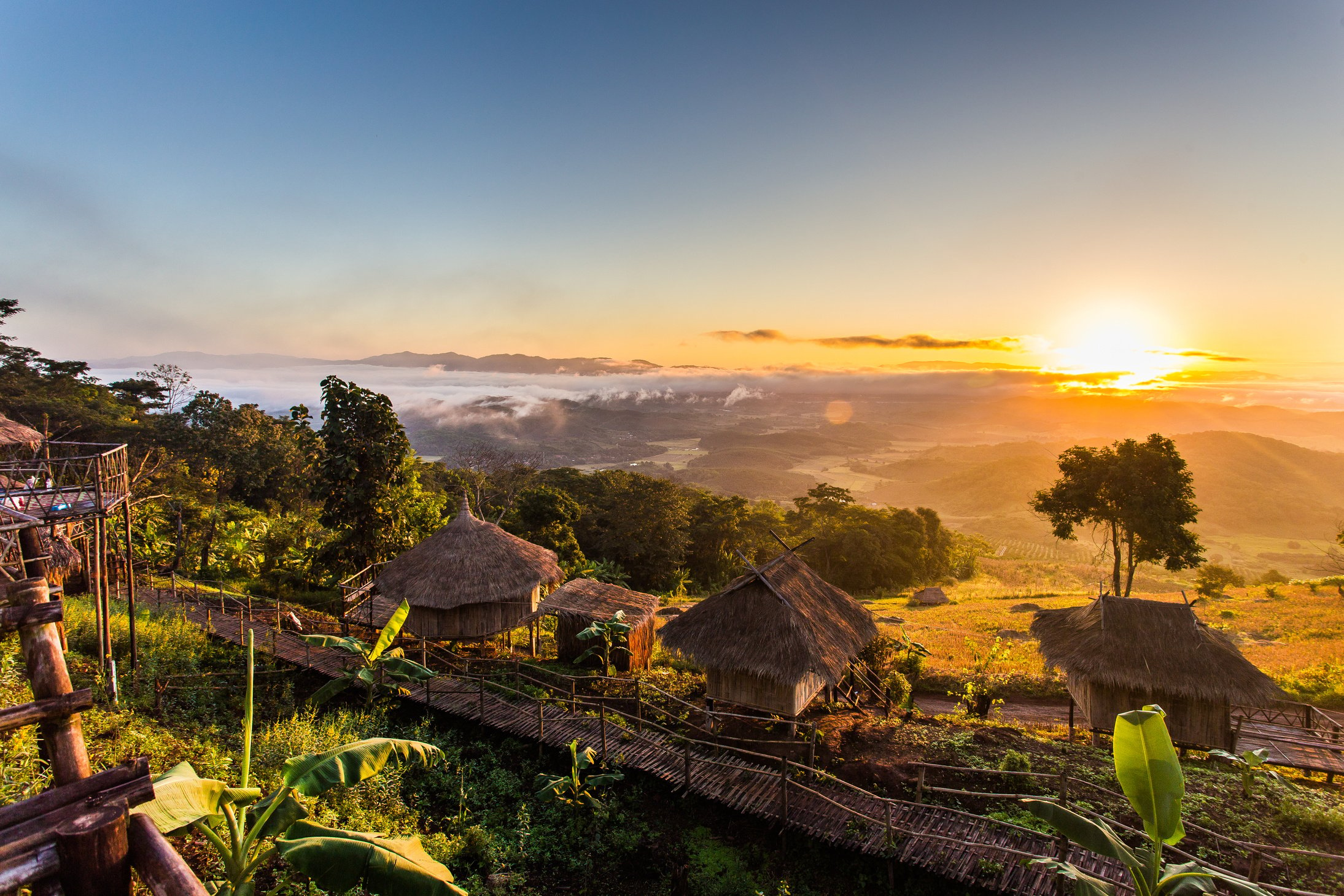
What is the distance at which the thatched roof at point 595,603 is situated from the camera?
595 inches

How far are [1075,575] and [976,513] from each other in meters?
71.9

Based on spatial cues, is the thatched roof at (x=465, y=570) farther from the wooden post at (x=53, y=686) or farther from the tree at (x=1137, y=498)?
the tree at (x=1137, y=498)

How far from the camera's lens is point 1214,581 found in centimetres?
3122

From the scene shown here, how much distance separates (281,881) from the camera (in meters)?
5.69

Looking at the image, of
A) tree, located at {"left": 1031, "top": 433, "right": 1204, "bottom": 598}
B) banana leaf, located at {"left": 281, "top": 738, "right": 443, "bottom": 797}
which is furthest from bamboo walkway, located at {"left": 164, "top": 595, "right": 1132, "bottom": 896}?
tree, located at {"left": 1031, "top": 433, "right": 1204, "bottom": 598}

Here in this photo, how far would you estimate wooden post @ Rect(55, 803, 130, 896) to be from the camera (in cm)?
191

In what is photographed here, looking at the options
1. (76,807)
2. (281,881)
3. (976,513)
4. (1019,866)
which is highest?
(76,807)

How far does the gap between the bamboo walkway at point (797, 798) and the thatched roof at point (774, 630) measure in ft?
5.04

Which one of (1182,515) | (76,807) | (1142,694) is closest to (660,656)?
(1142,694)

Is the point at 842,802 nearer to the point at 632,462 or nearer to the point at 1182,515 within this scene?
the point at 1182,515

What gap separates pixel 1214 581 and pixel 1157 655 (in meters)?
28.0

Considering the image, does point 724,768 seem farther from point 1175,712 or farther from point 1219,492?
point 1219,492

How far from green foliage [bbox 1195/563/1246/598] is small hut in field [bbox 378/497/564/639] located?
1313 inches

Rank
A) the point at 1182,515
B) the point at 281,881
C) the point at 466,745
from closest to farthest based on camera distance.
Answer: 1. the point at 281,881
2. the point at 466,745
3. the point at 1182,515
